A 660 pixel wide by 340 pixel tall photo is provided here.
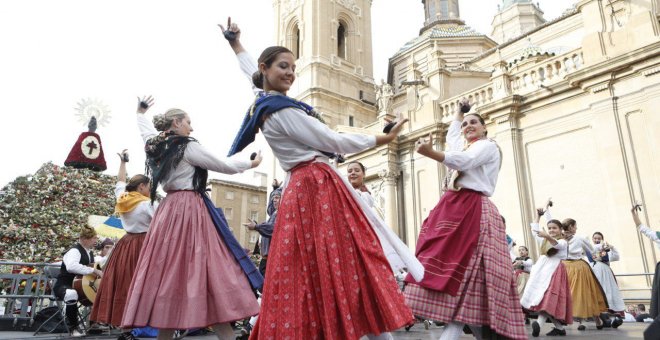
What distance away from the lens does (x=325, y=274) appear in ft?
7.18

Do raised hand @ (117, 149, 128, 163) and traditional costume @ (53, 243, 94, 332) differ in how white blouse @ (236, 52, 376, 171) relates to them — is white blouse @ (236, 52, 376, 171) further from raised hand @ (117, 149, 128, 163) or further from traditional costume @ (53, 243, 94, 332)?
traditional costume @ (53, 243, 94, 332)

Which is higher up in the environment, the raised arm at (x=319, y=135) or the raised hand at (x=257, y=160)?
the raised hand at (x=257, y=160)

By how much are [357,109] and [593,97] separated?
53.1ft

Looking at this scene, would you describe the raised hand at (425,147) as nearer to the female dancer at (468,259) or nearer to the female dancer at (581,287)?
the female dancer at (468,259)

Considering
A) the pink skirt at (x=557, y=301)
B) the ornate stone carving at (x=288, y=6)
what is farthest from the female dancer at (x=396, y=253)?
the ornate stone carving at (x=288, y=6)

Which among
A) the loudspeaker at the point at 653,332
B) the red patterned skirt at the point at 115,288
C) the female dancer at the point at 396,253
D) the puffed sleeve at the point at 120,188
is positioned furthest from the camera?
the puffed sleeve at the point at 120,188

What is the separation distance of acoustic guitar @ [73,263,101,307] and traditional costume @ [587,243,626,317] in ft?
27.2

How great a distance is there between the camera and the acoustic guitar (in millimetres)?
6191

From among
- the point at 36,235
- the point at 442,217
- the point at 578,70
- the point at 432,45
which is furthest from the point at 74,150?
the point at 432,45

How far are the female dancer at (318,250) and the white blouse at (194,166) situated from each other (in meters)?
1.06

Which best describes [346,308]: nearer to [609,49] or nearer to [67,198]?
[609,49]

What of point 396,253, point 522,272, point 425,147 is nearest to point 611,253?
point 522,272

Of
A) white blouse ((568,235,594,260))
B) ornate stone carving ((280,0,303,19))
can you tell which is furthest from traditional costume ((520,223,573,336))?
ornate stone carving ((280,0,303,19))

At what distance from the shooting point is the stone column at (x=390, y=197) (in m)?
18.6
